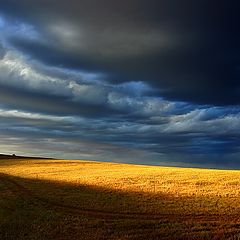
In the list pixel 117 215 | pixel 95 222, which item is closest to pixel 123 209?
pixel 117 215

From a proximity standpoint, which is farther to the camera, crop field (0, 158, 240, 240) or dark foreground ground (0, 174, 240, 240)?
crop field (0, 158, 240, 240)

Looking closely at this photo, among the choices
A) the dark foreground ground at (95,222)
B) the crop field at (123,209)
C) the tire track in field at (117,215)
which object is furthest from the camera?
the tire track in field at (117,215)

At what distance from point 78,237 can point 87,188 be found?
2046cm

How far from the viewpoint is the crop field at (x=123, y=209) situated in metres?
31.9

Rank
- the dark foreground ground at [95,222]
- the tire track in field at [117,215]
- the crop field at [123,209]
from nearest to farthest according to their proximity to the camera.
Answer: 1. the dark foreground ground at [95,222]
2. the crop field at [123,209]
3. the tire track in field at [117,215]

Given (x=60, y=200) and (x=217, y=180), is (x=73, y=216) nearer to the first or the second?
(x=60, y=200)

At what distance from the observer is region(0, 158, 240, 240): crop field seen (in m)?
31.9

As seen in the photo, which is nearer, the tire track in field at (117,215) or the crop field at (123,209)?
the crop field at (123,209)

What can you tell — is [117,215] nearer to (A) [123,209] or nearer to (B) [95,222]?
(A) [123,209]

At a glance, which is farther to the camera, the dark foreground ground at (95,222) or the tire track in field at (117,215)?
the tire track in field at (117,215)

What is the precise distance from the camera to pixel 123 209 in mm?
39125

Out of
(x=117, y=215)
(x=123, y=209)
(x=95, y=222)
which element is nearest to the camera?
(x=95, y=222)

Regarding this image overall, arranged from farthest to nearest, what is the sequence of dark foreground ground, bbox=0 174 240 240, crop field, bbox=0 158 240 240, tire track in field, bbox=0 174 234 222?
tire track in field, bbox=0 174 234 222, crop field, bbox=0 158 240 240, dark foreground ground, bbox=0 174 240 240

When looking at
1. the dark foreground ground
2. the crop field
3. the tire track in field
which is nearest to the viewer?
the dark foreground ground
